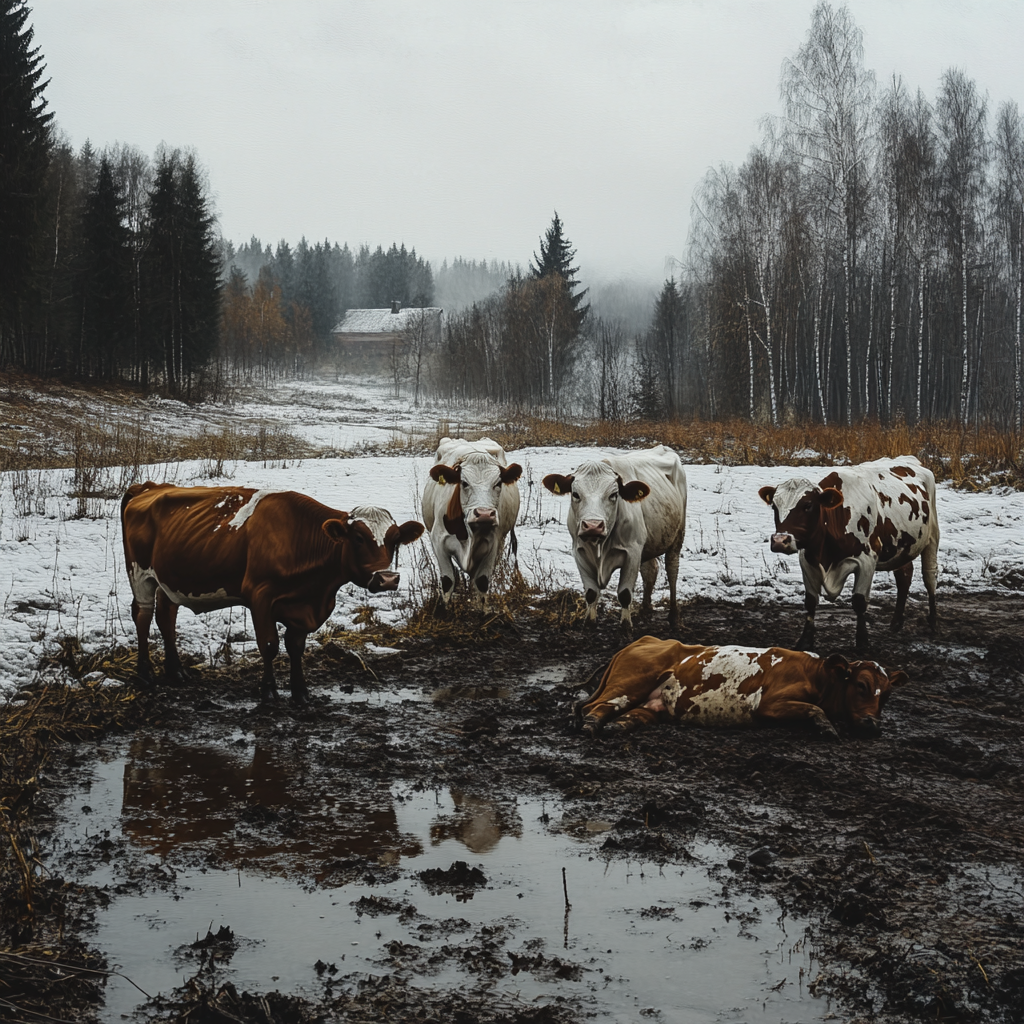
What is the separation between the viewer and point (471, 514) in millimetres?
8602

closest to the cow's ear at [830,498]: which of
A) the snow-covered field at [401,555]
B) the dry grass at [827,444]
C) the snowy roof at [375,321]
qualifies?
the snow-covered field at [401,555]

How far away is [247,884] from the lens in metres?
3.86

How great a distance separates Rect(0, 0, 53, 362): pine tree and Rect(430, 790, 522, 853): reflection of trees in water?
3318 centimetres

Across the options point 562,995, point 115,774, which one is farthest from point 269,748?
point 562,995

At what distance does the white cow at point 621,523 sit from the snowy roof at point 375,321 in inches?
3446

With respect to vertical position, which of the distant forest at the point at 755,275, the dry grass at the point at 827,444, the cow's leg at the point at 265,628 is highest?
the distant forest at the point at 755,275

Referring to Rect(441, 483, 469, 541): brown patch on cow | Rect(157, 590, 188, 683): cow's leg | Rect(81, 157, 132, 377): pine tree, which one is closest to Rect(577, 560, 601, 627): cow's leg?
Rect(441, 483, 469, 541): brown patch on cow

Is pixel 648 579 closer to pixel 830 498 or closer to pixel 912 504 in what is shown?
pixel 830 498

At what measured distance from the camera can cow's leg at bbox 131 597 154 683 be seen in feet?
23.0

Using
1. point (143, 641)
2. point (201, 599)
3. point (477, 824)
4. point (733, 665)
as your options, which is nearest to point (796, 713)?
point (733, 665)

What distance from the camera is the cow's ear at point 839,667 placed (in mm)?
5738

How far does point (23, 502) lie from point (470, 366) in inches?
2215

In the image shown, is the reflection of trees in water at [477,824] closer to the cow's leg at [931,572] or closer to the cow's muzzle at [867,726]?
the cow's muzzle at [867,726]

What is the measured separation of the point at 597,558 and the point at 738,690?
10.6 ft
